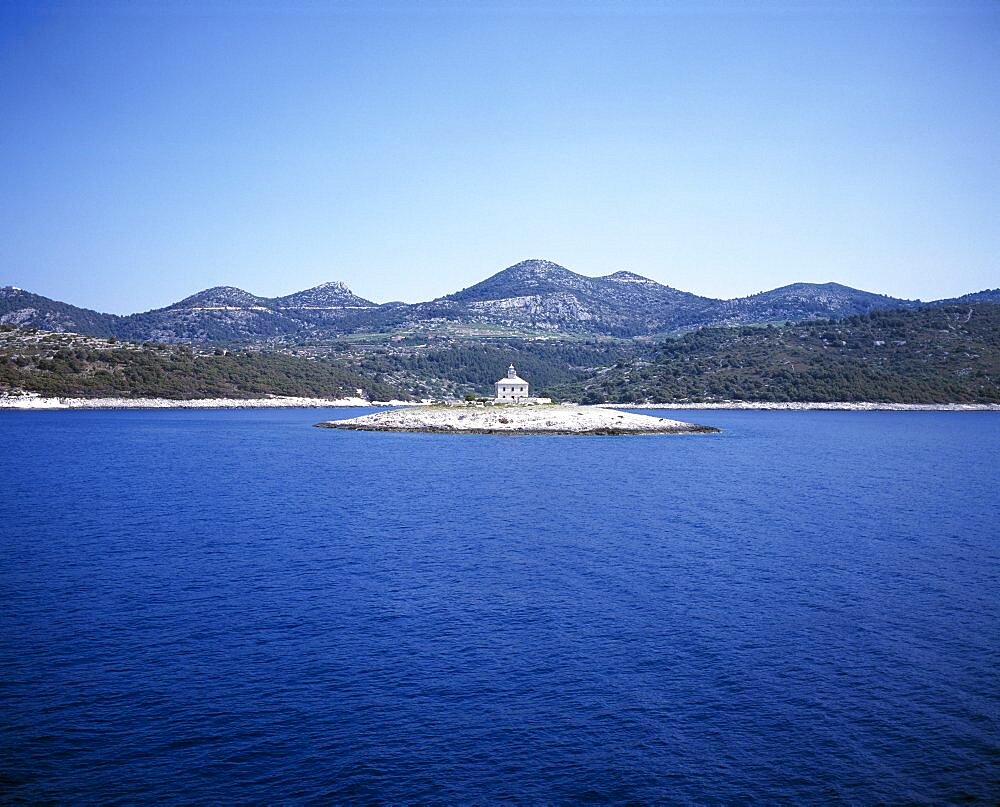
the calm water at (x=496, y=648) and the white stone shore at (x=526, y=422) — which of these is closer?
the calm water at (x=496, y=648)

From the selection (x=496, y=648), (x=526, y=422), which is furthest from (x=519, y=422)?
(x=496, y=648)

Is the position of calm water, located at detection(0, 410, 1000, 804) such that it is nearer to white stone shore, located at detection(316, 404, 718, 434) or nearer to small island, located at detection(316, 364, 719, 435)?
white stone shore, located at detection(316, 404, 718, 434)

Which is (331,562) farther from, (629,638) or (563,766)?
(563,766)

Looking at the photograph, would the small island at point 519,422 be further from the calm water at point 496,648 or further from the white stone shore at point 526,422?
the calm water at point 496,648

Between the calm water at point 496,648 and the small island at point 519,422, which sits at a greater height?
the small island at point 519,422

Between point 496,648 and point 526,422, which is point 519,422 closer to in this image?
point 526,422

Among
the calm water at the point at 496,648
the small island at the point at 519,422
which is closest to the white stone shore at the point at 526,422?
the small island at the point at 519,422
